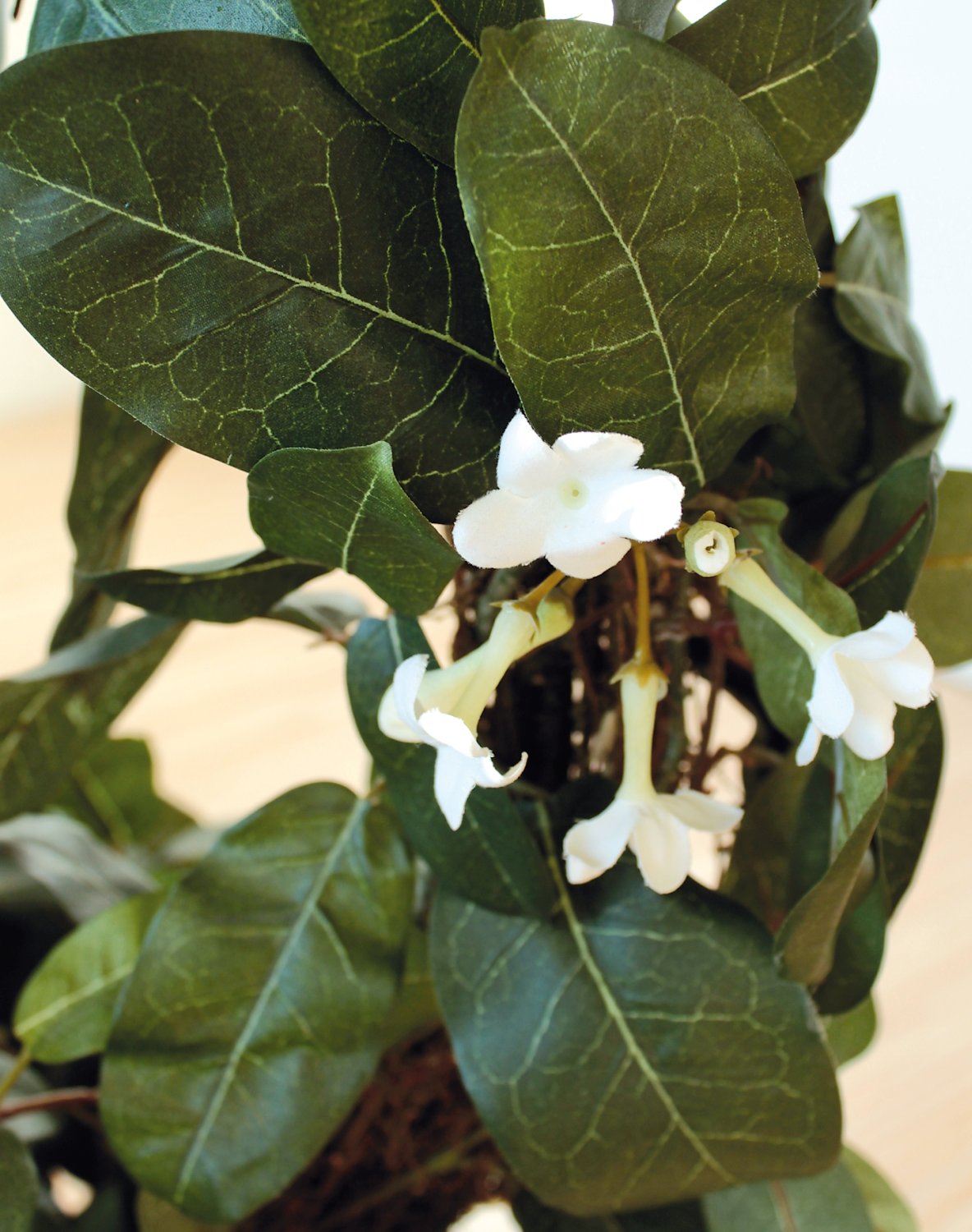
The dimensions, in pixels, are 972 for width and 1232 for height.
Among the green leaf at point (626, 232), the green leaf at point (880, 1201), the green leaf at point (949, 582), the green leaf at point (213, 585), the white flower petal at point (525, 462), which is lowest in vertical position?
the green leaf at point (880, 1201)

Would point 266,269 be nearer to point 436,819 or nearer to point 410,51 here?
point 410,51

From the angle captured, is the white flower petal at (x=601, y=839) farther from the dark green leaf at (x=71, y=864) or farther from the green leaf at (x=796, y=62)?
the dark green leaf at (x=71, y=864)

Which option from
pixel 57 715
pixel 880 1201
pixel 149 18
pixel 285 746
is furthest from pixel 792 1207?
pixel 285 746

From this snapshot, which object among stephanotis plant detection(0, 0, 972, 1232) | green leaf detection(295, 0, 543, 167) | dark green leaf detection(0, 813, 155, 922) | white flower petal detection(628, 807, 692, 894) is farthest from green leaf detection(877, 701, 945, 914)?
dark green leaf detection(0, 813, 155, 922)

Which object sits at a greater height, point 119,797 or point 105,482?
point 105,482

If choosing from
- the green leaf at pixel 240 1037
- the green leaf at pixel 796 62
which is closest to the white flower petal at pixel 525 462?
the green leaf at pixel 796 62

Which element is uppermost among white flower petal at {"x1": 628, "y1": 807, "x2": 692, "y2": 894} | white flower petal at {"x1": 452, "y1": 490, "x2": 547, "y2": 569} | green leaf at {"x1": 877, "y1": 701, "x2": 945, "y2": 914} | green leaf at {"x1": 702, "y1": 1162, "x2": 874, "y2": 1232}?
white flower petal at {"x1": 452, "y1": 490, "x2": 547, "y2": 569}

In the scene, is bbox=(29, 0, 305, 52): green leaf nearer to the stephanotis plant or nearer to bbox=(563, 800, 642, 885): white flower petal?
the stephanotis plant
